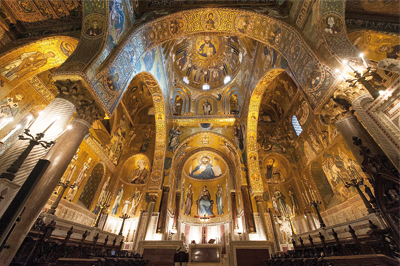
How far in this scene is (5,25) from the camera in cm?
650

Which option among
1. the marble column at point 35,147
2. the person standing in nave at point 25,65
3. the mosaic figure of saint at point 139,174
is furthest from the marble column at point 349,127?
the mosaic figure of saint at point 139,174

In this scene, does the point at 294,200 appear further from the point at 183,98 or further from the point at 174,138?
the point at 183,98

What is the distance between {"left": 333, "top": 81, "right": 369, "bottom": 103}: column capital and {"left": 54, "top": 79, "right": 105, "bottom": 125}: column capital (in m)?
6.63

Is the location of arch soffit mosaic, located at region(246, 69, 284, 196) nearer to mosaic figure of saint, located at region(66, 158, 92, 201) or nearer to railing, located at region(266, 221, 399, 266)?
railing, located at region(266, 221, 399, 266)

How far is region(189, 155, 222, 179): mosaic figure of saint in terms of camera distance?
14234 mm

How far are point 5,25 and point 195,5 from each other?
7.87m

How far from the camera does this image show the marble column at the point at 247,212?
9.52 m

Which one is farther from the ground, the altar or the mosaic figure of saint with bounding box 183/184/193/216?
the mosaic figure of saint with bounding box 183/184/193/216

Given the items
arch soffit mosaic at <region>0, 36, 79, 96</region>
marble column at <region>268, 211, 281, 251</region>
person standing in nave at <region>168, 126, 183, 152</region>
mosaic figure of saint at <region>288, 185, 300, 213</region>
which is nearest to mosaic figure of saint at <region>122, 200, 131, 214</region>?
person standing in nave at <region>168, 126, 183, 152</region>

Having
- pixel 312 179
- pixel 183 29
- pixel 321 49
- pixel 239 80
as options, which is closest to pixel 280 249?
pixel 312 179

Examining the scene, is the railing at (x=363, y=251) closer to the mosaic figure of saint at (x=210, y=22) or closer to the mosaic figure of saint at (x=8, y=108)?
the mosaic figure of saint at (x=210, y=22)

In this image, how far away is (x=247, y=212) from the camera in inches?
396

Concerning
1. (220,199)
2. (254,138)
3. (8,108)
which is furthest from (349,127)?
(8,108)

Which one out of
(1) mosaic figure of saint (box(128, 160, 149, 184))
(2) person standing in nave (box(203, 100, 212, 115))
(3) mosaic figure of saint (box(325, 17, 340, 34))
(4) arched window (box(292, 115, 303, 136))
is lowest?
(1) mosaic figure of saint (box(128, 160, 149, 184))
